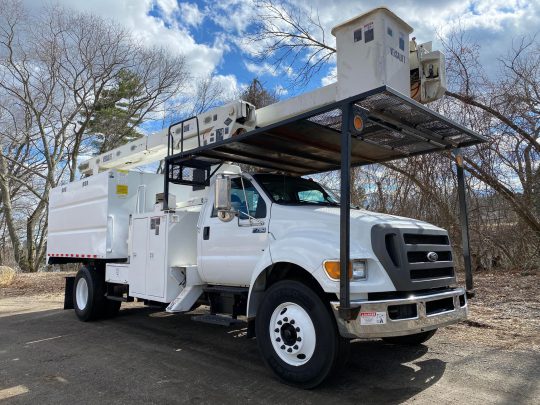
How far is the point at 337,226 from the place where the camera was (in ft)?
15.8

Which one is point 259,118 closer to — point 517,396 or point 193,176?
point 193,176

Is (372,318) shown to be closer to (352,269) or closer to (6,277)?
(352,269)

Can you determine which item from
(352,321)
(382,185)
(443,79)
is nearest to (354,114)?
(443,79)

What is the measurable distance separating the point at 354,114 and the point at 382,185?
1102 centimetres

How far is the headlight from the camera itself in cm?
447

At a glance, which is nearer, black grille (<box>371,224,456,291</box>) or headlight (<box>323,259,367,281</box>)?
headlight (<box>323,259,367,281</box>)

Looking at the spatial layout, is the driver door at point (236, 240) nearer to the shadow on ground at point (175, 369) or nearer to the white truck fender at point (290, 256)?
the white truck fender at point (290, 256)

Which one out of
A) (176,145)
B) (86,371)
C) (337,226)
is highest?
(176,145)

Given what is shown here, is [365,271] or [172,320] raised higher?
[365,271]

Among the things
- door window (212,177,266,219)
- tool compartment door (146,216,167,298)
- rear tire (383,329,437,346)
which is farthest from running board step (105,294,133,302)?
rear tire (383,329,437,346)

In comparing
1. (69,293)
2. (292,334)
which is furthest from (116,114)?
(292,334)

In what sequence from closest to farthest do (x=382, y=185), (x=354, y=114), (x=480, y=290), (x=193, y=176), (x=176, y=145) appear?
1. (x=354, y=114)
2. (x=193, y=176)
3. (x=176, y=145)
4. (x=480, y=290)
5. (x=382, y=185)

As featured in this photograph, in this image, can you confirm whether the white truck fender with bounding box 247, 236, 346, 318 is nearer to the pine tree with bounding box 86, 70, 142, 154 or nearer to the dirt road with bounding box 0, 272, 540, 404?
the dirt road with bounding box 0, 272, 540, 404

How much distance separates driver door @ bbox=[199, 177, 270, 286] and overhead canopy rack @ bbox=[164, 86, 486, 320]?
28.0 inches
